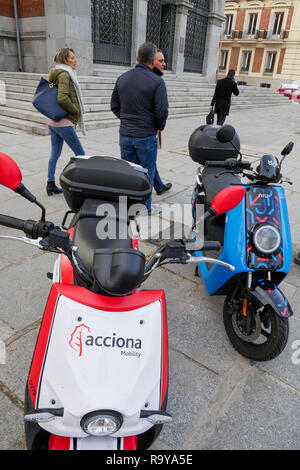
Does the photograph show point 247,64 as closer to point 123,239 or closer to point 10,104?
point 10,104

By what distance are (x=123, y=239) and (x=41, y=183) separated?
12.7 ft

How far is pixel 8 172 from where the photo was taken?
1.52 meters

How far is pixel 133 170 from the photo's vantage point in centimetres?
228

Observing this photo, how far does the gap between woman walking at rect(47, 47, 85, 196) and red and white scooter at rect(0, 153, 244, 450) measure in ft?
11.0

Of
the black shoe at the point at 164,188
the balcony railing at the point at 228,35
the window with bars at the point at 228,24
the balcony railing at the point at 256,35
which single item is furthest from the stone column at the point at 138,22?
the window with bars at the point at 228,24

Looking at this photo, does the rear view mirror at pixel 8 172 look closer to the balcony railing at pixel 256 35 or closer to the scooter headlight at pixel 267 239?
the scooter headlight at pixel 267 239

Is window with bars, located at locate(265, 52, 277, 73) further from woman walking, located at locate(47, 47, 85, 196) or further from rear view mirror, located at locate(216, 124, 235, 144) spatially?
rear view mirror, located at locate(216, 124, 235, 144)

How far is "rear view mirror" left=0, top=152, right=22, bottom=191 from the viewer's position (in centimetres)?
150

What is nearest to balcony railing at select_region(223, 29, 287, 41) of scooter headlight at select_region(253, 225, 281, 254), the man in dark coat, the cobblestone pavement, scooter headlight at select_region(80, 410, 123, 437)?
the man in dark coat

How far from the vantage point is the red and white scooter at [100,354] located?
4.19ft

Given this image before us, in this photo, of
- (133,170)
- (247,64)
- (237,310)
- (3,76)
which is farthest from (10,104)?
(247,64)

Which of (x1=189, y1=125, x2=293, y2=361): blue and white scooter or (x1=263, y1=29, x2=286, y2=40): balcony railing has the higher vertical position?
(x1=263, y1=29, x2=286, y2=40): balcony railing

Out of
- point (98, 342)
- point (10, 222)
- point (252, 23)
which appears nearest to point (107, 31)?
point (10, 222)

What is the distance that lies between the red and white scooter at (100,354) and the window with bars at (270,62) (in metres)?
42.7
